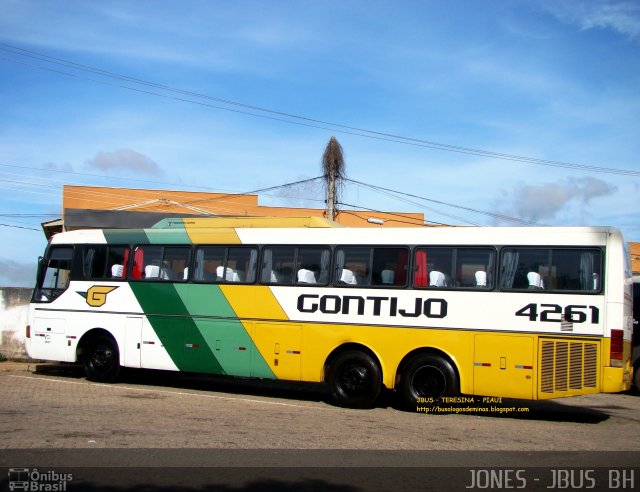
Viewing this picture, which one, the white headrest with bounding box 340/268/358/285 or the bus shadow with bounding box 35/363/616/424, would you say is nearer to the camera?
the bus shadow with bounding box 35/363/616/424

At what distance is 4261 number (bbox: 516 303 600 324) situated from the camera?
11.3 meters

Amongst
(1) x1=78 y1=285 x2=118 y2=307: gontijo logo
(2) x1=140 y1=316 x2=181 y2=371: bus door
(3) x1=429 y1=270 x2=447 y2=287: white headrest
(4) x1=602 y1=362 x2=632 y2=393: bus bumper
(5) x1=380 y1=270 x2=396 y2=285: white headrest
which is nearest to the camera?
(4) x1=602 y1=362 x2=632 y2=393: bus bumper

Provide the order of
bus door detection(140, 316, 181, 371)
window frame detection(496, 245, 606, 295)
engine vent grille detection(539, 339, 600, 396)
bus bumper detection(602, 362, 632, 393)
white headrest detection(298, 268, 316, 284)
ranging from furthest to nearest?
1. bus door detection(140, 316, 181, 371)
2. white headrest detection(298, 268, 316, 284)
3. window frame detection(496, 245, 606, 295)
4. engine vent grille detection(539, 339, 600, 396)
5. bus bumper detection(602, 362, 632, 393)

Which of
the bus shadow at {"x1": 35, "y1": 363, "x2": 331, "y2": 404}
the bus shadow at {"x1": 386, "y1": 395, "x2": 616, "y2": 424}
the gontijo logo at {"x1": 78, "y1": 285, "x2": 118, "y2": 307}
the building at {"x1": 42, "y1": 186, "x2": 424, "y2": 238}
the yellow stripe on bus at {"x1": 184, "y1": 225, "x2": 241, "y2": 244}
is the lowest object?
the bus shadow at {"x1": 35, "y1": 363, "x2": 331, "y2": 404}

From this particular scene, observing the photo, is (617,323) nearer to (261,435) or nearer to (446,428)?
(446,428)

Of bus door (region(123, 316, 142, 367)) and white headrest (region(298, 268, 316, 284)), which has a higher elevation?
white headrest (region(298, 268, 316, 284))

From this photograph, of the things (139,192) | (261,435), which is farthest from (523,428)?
(139,192)

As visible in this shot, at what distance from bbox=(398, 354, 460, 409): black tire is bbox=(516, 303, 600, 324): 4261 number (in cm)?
158

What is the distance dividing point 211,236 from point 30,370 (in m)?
6.90

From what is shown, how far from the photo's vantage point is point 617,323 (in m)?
11.2

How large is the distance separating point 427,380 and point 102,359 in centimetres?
729

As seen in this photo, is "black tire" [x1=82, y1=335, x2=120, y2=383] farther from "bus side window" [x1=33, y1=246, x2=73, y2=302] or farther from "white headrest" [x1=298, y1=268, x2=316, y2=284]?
"white headrest" [x1=298, y1=268, x2=316, y2=284]

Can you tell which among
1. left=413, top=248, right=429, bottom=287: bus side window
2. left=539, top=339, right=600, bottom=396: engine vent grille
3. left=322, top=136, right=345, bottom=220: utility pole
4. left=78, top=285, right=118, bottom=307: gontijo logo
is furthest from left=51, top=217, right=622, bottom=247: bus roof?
left=322, top=136, right=345, bottom=220: utility pole

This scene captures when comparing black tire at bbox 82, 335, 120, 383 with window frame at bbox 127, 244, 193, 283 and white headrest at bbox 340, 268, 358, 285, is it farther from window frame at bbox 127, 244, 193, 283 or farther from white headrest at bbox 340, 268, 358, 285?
white headrest at bbox 340, 268, 358, 285
